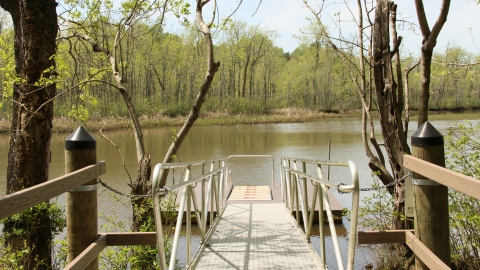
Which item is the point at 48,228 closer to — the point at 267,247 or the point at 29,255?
the point at 29,255

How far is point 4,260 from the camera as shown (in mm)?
4371

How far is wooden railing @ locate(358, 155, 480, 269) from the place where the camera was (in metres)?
2.00

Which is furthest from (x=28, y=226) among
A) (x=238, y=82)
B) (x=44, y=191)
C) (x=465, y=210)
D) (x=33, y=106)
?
(x=238, y=82)

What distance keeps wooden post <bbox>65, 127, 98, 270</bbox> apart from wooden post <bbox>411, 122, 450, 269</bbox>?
205cm

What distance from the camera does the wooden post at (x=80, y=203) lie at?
9.08 feet

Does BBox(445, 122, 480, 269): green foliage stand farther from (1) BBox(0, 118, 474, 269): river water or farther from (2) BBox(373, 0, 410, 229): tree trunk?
(1) BBox(0, 118, 474, 269): river water

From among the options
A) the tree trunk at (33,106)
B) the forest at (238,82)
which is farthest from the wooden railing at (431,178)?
the forest at (238,82)

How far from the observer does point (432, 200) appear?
2613 millimetres

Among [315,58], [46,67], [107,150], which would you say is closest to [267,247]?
[46,67]

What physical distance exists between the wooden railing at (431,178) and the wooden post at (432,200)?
0.07 meters

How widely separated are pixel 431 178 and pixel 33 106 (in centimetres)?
512

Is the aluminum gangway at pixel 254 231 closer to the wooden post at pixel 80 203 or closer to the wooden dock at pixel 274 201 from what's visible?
the wooden post at pixel 80 203

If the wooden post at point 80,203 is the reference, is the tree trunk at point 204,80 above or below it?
above

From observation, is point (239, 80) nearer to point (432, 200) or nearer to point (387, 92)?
point (387, 92)
